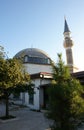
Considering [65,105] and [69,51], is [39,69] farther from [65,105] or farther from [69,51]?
[65,105]

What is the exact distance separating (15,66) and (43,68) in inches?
1079

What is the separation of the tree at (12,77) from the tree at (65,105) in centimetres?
823

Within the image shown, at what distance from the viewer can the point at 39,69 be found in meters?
44.9

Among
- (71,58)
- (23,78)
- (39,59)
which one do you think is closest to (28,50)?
(39,59)

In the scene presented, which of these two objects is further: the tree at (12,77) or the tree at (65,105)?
the tree at (12,77)

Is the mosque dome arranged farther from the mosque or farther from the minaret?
the minaret

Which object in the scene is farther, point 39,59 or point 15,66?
point 39,59

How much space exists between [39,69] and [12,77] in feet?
90.4

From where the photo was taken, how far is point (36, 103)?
24188 millimetres

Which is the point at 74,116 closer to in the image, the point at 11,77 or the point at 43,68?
the point at 11,77

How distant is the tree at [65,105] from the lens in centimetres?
898

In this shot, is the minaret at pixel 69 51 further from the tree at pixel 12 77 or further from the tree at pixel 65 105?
the tree at pixel 65 105

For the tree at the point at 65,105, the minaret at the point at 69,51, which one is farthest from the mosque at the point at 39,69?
the tree at the point at 65,105

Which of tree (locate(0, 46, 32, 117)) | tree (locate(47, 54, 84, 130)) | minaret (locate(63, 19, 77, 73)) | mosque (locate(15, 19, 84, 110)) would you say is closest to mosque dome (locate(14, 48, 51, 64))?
mosque (locate(15, 19, 84, 110))
